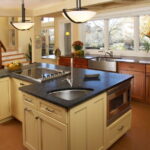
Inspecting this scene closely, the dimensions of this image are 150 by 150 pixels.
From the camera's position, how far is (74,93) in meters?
2.38

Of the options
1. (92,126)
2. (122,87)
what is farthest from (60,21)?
(92,126)

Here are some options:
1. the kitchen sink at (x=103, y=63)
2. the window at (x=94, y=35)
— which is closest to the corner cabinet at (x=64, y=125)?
the kitchen sink at (x=103, y=63)

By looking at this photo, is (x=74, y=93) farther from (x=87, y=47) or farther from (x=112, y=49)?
(x=87, y=47)

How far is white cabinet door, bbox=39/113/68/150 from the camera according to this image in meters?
1.98

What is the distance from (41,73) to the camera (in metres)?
3.46

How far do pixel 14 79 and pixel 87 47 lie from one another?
3406mm

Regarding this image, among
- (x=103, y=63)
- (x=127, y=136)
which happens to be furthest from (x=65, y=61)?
(x=127, y=136)

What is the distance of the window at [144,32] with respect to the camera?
4.68 m

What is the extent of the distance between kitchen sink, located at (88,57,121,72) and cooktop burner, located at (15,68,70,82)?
1641 millimetres

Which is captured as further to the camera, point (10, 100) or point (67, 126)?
point (10, 100)

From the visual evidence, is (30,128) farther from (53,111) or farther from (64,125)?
(64,125)

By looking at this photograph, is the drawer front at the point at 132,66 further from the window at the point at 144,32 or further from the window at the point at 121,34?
the window at the point at 121,34

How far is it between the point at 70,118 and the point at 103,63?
310cm

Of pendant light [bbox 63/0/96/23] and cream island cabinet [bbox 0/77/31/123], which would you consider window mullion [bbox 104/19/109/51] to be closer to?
cream island cabinet [bbox 0/77/31/123]
